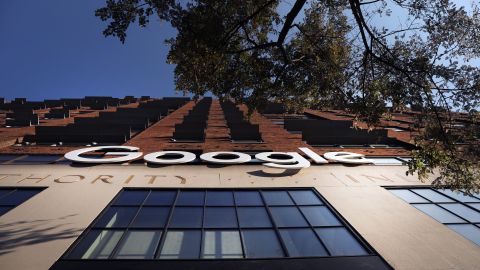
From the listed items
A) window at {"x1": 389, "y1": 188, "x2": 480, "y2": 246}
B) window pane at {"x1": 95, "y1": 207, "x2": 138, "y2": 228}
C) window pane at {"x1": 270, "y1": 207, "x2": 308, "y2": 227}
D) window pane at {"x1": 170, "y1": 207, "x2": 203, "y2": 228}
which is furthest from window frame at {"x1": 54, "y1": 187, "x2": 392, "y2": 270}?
window at {"x1": 389, "y1": 188, "x2": 480, "y2": 246}

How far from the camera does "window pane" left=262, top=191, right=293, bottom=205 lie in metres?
18.2

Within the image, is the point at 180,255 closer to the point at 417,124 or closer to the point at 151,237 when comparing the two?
the point at 151,237

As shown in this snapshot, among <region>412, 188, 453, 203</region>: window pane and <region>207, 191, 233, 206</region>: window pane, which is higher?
<region>412, 188, 453, 203</region>: window pane

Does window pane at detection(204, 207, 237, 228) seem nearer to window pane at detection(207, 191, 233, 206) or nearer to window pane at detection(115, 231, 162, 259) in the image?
window pane at detection(207, 191, 233, 206)

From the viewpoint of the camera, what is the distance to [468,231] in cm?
1600

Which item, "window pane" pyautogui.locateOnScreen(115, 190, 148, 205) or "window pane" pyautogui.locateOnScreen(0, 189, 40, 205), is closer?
"window pane" pyautogui.locateOnScreen(0, 189, 40, 205)

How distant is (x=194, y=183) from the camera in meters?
20.1

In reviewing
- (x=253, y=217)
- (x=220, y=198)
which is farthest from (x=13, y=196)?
(x=253, y=217)

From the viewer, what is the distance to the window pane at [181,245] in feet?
42.8

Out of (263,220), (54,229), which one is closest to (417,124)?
(263,220)

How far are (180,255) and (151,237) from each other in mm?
1795

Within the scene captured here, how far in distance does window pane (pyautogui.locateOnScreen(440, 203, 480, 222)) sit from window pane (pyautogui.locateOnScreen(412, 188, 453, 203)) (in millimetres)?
542

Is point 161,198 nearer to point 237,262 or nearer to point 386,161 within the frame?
point 237,262

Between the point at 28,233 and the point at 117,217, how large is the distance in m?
3.27
